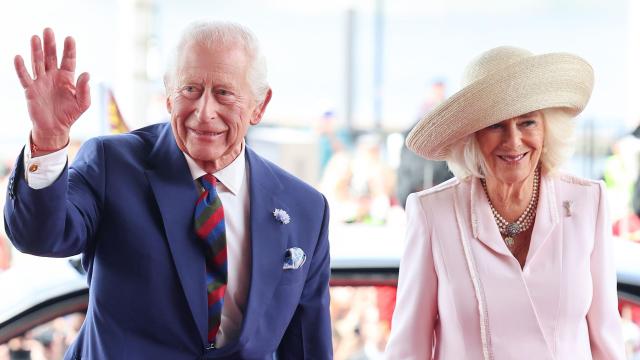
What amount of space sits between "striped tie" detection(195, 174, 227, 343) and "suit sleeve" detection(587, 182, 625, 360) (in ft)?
3.21

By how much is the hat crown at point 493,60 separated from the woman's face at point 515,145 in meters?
0.15

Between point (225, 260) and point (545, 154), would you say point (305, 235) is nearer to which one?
point (225, 260)

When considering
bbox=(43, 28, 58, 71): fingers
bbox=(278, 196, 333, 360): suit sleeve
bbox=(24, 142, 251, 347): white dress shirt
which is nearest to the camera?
bbox=(43, 28, 58, 71): fingers

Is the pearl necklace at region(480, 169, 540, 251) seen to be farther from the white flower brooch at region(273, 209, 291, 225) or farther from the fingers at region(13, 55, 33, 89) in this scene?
the fingers at region(13, 55, 33, 89)

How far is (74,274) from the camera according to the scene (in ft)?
8.41

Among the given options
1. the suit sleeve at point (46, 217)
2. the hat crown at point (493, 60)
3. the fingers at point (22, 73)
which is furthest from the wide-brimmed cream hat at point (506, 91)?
the fingers at point (22, 73)

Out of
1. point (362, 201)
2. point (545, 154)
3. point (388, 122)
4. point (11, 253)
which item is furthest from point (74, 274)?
point (388, 122)

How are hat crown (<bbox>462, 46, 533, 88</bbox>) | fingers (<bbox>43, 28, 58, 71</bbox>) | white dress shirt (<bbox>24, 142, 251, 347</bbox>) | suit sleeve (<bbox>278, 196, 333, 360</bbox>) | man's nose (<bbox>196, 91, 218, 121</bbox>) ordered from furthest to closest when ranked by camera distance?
1. hat crown (<bbox>462, 46, 533, 88</bbox>)
2. suit sleeve (<bbox>278, 196, 333, 360</bbox>)
3. white dress shirt (<bbox>24, 142, 251, 347</bbox>)
4. man's nose (<bbox>196, 91, 218, 121</bbox>)
5. fingers (<bbox>43, 28, 58, 71</bbox>)

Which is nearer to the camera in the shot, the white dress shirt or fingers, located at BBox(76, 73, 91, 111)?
fingers, located at BBox(76, 73, 91, 111)

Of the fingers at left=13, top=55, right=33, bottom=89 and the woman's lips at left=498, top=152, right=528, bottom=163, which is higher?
the fingers at left=13, top=55, right=33, bottom=89

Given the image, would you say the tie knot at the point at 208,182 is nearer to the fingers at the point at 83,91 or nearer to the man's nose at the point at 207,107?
the man's nose at the point at 207,107

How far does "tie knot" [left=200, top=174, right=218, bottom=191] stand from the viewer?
202cm

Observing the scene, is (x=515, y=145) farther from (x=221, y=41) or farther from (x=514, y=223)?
(x=221, y=41)

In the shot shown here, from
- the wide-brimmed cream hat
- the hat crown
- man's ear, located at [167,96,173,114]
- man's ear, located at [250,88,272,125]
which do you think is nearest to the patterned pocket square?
man's ear, located at [250,88,272,125]
